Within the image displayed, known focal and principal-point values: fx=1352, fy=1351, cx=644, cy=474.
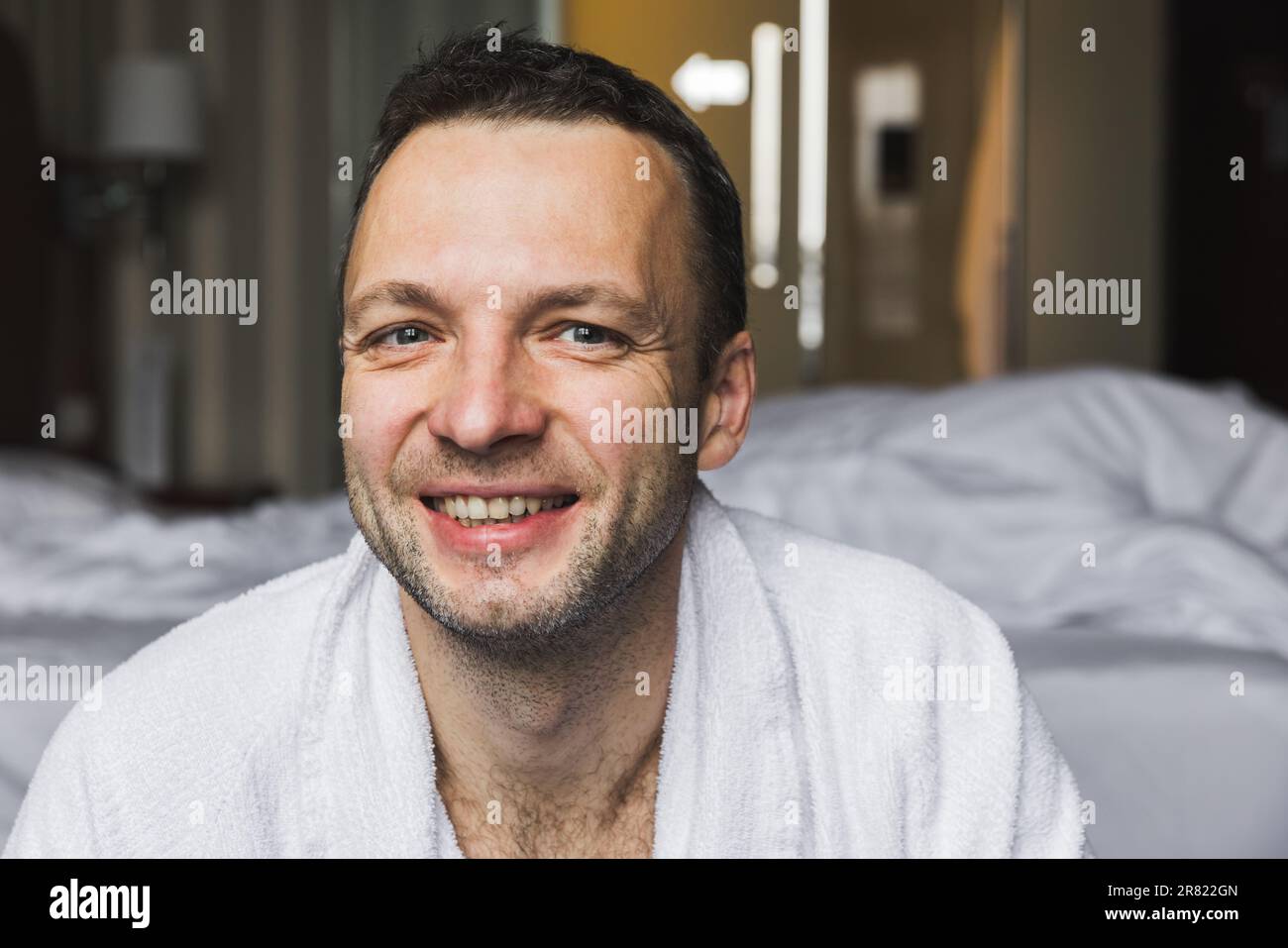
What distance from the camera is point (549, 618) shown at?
0.85 metres

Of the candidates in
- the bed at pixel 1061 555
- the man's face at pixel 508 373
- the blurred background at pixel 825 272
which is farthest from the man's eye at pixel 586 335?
the blurred background at pixel 825 272

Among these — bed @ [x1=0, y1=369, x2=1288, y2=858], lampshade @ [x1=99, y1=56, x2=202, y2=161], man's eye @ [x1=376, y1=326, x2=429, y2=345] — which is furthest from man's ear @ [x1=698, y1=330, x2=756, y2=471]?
lampshade @ [x1=99, y1=56, x2=202, y2=161]

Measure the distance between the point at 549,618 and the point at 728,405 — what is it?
0.80ft

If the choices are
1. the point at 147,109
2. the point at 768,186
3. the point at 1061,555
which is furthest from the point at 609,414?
the point at 768,186

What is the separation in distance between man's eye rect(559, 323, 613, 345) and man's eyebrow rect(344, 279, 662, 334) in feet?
0.06

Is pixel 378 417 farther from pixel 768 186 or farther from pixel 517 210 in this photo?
pixel 768 186

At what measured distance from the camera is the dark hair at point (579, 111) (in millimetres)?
881

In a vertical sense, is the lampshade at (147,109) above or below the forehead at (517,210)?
above

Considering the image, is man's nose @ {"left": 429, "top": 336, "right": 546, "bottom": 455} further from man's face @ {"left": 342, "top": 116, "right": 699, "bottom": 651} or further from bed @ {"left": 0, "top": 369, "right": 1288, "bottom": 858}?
bed @ {"left": 0, "top": 369, "right": 1288, "bottom": 858}

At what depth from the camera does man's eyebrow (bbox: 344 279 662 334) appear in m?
0.83

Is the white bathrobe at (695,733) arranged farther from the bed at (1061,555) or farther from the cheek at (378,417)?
the bed at (1061,555)

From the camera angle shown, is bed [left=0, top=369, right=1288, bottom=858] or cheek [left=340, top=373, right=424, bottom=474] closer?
cheek [left=340, top=373, right=424, bottom=474]

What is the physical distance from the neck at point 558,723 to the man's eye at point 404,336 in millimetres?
205
